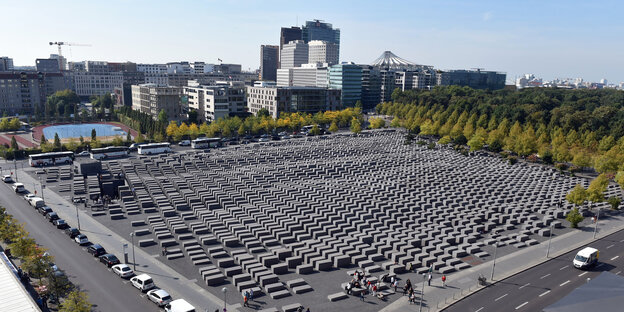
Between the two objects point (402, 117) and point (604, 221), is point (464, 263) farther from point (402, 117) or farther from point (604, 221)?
point (402, 117)

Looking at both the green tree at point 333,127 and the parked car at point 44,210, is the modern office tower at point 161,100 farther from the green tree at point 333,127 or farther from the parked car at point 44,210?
the parked car at point 44,210

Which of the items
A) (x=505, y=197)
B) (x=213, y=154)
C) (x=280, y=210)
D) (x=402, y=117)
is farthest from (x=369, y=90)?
(x=280, y=210)

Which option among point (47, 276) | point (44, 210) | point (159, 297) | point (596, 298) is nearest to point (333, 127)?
point (44, 210)

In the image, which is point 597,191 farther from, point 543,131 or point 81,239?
point 81,239

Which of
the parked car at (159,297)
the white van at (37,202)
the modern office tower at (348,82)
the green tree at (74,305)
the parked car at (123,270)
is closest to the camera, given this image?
the green tree at (74,305)

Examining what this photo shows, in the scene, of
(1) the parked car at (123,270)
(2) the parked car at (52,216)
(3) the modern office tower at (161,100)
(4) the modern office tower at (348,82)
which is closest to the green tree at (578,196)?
(1) the parked car at (123,270)

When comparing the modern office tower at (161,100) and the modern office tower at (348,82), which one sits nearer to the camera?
the modern office tower at (161,100)
